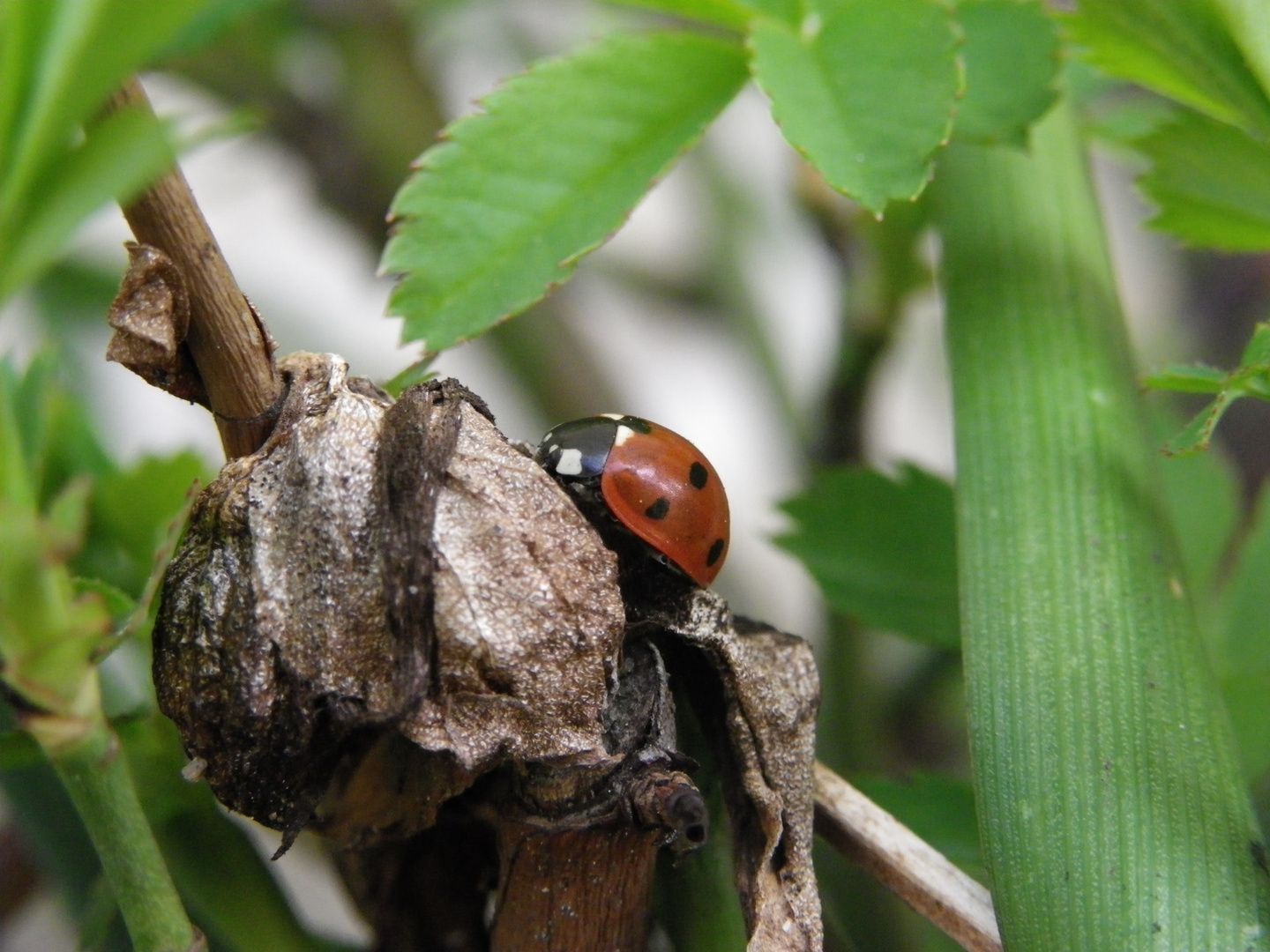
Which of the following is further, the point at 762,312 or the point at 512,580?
the point at 762,312

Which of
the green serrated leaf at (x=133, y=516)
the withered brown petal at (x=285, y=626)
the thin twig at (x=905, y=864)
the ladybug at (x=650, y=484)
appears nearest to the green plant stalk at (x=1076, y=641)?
the thin twig at (x=905, y=864)

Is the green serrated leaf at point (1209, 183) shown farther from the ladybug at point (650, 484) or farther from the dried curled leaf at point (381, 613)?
the dried curled leaf at point (381, 613)

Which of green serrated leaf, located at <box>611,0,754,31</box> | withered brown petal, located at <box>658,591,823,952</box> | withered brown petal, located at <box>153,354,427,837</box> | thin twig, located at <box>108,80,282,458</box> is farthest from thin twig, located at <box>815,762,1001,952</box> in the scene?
green serrated leaf, located at <box>611,0,754,31</box>

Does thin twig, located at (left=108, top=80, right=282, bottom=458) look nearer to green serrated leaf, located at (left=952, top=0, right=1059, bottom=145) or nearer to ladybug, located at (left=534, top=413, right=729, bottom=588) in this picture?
ladybug, located at (left=534, top=413, right=729, bottom=588)

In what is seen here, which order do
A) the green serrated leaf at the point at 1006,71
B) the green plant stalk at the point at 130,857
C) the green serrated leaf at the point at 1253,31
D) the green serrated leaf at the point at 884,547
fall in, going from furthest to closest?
the green serrated leaf at the point at 884,547 < the green serrated leaf at the point at 1006,71 < the green serrated leaf at the point at 1253,31 < the green plant stalk at the point at 130,857

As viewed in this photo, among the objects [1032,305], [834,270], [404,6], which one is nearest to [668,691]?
[1032,305]

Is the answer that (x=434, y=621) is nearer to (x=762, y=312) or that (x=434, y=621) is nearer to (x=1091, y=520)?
(x=1091, y=520)
